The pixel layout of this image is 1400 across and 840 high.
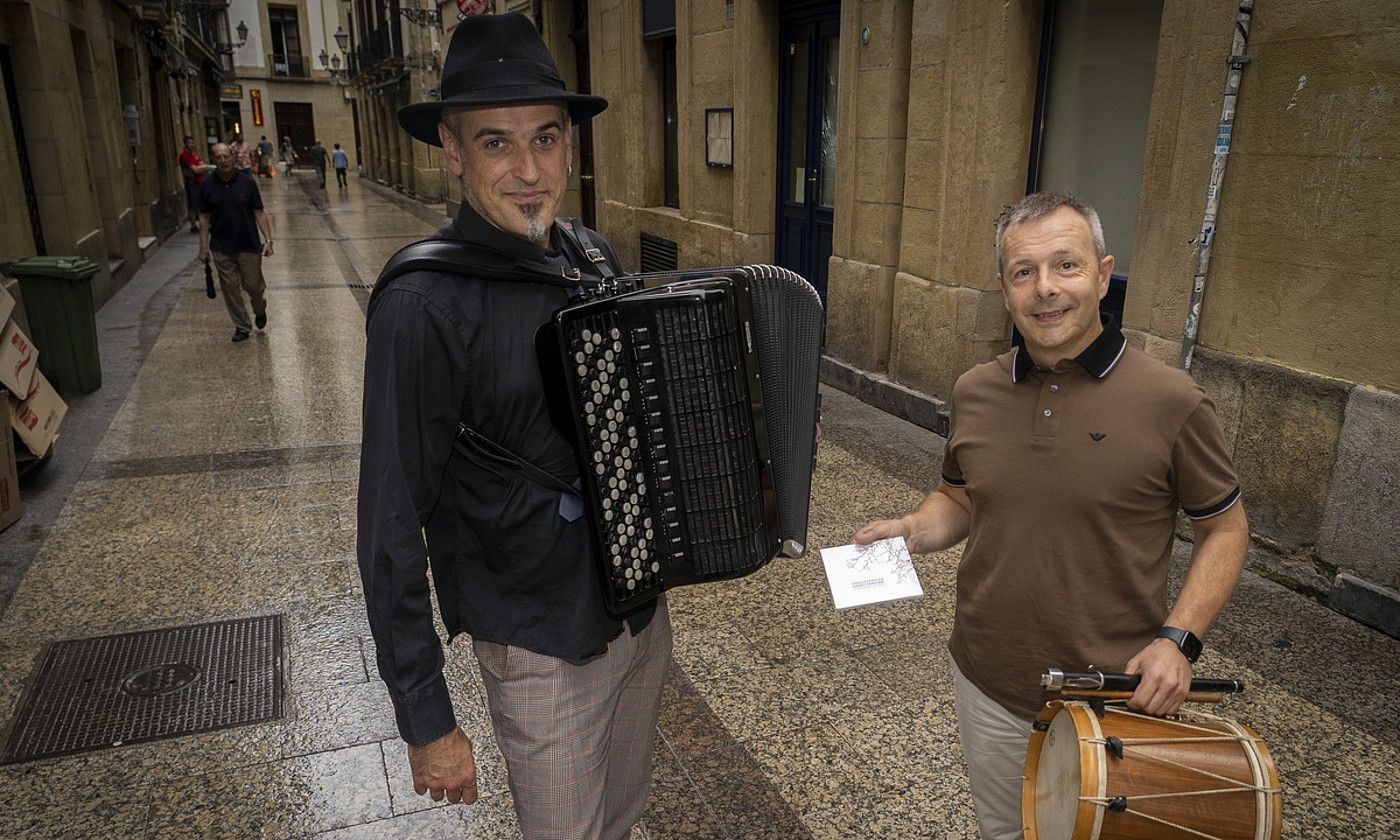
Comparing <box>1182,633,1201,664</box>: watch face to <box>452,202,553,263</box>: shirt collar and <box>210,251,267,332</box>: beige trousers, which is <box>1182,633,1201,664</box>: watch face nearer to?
<box>452,202,553,263</box>: shirt collar

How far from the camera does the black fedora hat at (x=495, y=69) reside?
195cm

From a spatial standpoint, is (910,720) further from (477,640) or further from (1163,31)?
(1163,31)

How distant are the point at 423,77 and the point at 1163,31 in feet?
86.8

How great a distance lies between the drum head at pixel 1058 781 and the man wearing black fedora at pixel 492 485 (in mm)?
879

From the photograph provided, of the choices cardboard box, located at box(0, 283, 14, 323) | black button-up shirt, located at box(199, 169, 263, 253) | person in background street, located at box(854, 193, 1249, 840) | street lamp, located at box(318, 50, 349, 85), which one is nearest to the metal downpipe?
person in background street, located at box(854, 193, 1249, 840)

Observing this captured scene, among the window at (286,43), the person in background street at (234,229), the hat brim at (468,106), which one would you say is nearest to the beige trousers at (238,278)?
the person in background street at (234,229)

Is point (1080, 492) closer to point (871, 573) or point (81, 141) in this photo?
point (871, 573)

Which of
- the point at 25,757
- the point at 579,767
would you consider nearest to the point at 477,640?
the point at 579,767

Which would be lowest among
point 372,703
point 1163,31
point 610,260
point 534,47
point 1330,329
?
point 372,703

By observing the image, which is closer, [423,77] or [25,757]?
[25,757]

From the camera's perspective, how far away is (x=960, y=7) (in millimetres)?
6273

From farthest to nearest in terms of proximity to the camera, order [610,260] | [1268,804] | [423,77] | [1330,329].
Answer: [423,77]
[1330,329]
[610,260]
[1268,804]

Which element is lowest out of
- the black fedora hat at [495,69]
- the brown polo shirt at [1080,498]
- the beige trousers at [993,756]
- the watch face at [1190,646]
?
the beige trousers at [993,756]

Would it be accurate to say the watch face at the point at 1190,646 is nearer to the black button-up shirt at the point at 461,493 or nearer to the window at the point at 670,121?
the black button-up shirt at the point at 461,493
